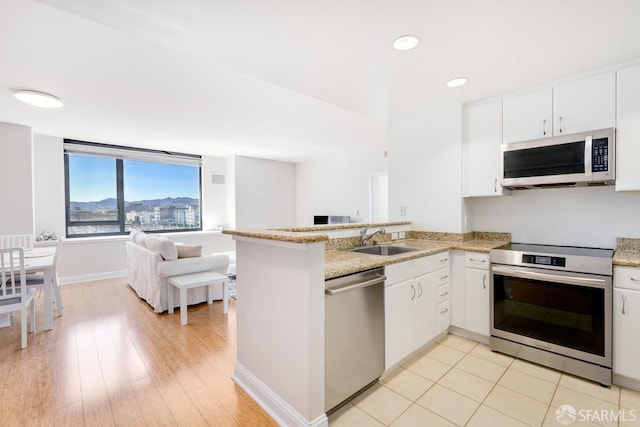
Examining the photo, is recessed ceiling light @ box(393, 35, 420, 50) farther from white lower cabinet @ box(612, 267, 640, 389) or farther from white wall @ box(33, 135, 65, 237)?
white wall @ box(33, 135, 65, 237)

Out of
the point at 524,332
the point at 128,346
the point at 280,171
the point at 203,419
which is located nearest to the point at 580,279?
the point at 524,332

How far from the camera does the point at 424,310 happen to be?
236cm

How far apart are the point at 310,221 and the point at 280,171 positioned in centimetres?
157

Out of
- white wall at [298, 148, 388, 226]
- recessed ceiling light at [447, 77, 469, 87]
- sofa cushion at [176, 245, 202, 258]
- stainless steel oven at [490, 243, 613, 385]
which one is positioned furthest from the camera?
white wall at [298, 148, 388, 226]

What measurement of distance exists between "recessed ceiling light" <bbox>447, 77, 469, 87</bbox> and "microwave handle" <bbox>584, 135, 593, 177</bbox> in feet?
3.41

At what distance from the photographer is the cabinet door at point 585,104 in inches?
85.4

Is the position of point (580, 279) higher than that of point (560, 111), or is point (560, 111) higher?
point (560, 111)

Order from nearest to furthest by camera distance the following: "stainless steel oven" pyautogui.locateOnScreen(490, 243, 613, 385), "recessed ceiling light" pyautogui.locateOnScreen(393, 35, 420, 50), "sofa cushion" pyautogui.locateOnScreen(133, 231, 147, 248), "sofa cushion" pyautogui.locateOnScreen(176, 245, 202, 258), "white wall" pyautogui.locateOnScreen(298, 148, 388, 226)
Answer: "recessed ceiling light" pyautogui.locateOnScreen(393, 35, 420, 50)
"stainless steel oven" pyautogui.locateOnScreen(490, 243, 613, 385)
"sofa cushion" pyautogui.locateOnScreen(176, 245, 202, 258)
"sofa cushion" pyautogui.locateOnScreen(133, 231, 147, 248)
"white wall" pyautogui.locateOnScreen(298, 148, 388, 226)

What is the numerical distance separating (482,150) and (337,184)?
420cm

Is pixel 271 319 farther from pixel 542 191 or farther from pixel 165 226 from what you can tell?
pixel 165 226

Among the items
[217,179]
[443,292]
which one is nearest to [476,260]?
[443,292]

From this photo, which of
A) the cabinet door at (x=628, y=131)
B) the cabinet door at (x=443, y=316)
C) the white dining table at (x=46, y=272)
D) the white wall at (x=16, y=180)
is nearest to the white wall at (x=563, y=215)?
the cabinet door at (x=628, y=131)

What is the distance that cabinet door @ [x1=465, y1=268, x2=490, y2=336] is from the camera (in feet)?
8.16

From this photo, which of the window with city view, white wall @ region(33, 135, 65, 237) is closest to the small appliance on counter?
the window with city view
